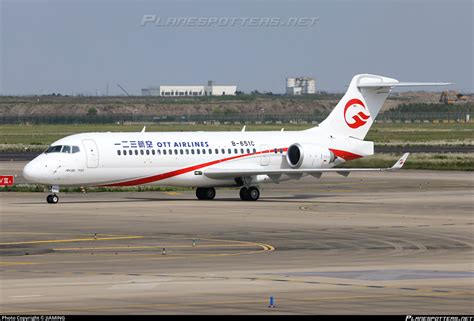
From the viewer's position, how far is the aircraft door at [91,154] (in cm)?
5319

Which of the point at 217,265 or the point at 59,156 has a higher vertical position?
the point at 59,156

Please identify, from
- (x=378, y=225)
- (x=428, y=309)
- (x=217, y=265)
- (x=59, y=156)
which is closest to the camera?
(x=428, y=309)

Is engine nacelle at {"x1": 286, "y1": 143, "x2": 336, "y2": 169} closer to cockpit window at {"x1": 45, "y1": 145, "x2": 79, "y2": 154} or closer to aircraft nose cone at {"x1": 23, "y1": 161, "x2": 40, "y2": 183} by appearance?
cockpit window at {"x1": 45, "y1": 145, "x2": 79, "y2": 154}

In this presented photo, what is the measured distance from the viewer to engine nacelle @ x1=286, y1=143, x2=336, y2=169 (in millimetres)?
57062

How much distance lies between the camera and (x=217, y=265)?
3097 cm

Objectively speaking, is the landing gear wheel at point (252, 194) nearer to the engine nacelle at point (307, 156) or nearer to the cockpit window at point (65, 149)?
the engine nacelle at point (307, 156)

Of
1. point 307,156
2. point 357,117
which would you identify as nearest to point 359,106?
point 357,117

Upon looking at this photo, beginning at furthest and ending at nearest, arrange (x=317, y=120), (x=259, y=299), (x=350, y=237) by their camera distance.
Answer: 1. (x=317, y=120)
2. (x=350, y=237)
3. (x=259, y=299)

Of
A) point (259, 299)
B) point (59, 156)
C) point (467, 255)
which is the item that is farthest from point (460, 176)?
point (259, 299)

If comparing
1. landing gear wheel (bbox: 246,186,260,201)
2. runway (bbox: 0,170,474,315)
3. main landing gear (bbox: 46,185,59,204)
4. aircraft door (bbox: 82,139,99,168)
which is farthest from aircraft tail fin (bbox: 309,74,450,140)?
main landing gear (bbox: 46,185,59,204)

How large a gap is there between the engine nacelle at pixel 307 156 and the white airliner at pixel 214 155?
0.10 feet

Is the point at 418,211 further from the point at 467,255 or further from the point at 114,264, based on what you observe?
the point at 114,264

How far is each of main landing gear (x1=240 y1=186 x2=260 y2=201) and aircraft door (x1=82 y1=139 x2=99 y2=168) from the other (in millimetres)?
7538

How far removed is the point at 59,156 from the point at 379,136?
91692mm
